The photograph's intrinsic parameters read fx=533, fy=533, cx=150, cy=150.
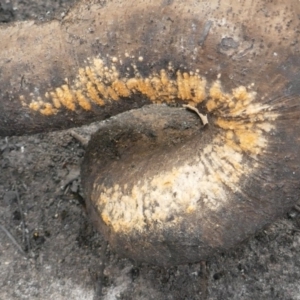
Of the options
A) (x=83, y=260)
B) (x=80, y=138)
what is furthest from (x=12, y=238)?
(x=80, y=138)

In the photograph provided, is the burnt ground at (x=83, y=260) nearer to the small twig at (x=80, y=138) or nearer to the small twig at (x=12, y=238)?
the small twig at (x=12, y=238)

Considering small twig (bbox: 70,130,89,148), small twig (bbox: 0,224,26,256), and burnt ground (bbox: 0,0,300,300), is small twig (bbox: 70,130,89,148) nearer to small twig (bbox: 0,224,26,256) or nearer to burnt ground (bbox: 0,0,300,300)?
burnt ground (bbox: 0,0,300,300)

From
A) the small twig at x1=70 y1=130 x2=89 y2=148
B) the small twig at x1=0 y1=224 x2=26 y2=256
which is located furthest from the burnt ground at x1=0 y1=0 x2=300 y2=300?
the small twig at x1=70 y1=130 x2=89 y2=148

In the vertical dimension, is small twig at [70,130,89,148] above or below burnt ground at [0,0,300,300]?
above

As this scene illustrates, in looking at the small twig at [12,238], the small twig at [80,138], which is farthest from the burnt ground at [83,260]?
the small twig at [80,138]

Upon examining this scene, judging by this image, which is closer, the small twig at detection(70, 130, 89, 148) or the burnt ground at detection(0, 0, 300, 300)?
the burnt ground at detection(0, 0, 300, 300)

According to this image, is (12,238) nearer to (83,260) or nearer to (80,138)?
→ (83,260)

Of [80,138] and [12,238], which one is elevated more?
[80,138]

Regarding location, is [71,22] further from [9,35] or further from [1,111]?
[1,111]

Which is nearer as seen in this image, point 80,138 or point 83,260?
point 83,260
